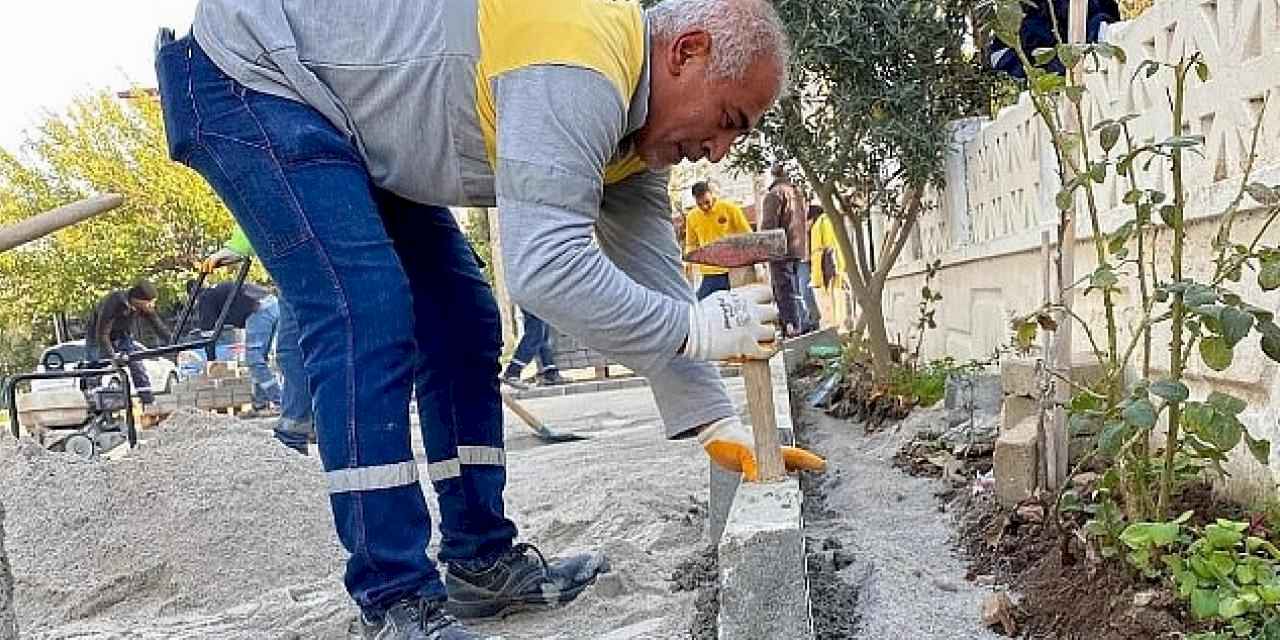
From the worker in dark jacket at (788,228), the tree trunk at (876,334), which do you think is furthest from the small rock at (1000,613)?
the worker in dark jacket at (788,228)

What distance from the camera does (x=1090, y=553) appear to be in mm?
2025

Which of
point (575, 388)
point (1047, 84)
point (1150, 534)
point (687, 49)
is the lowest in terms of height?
point (575, 388)

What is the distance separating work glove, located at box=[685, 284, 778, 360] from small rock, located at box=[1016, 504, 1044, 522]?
2.34 ft

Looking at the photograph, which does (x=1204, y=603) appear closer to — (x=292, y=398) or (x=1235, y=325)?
(x=1235, y=325)

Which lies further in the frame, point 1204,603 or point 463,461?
point 463,461

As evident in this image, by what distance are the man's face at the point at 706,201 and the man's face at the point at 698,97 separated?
7.06 meters

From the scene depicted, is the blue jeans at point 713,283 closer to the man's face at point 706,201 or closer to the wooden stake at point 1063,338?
the man's face at point 706,201

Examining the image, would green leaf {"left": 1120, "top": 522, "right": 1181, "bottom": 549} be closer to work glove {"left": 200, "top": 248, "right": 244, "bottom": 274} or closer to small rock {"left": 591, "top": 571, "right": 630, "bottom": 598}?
small rock {"left": 591, "top": 571, "right": 630, "bottom": 598}

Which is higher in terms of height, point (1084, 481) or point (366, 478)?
point (366, 478)

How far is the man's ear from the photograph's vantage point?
6.24 ft

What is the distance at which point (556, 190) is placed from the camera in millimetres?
1771

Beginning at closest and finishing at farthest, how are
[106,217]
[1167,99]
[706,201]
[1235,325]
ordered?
[1235,325] < [1167,99] < [706,201] < [106,217]

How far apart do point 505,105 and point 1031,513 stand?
134 centimetres

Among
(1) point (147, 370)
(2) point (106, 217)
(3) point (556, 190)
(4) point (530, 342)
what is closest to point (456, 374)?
(3) point (556, 190)
